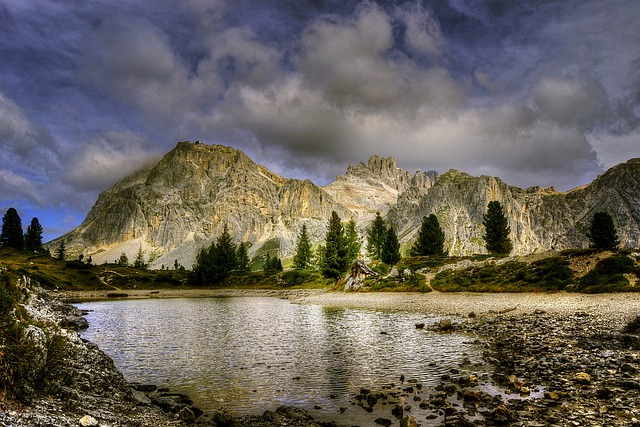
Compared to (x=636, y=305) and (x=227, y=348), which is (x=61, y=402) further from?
(x=636, y=305)

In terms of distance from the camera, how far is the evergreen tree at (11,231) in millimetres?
166500

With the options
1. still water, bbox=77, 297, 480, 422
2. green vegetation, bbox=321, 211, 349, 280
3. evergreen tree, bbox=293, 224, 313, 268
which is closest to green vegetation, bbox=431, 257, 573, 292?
still water, bbox=77, 297, 480, 422

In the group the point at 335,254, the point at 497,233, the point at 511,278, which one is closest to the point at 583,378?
the point at 511,278

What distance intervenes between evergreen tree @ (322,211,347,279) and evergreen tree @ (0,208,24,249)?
502 feet

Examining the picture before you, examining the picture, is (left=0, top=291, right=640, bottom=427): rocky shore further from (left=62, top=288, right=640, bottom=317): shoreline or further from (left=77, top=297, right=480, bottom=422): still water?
(left=62, top=288, right=640, bottom=317): shoreline

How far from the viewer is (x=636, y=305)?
34.5 metres

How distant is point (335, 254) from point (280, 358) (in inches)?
3206

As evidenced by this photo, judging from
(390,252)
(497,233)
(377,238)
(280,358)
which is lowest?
(280,358)

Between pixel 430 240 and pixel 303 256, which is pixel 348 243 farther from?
pixel 303 256

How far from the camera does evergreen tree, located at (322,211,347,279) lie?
10652 centimetres

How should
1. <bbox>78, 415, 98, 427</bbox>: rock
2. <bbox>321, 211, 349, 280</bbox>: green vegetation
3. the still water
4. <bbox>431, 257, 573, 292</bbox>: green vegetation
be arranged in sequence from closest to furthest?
<bbox>78, 415, 98, 427</bbox>: rock → the still water → <bbox>431, 257, 573, 292</bbox>: green vegetation → <bbox>321, 211, 349, 280</bbox>: green vegetation

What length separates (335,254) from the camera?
107m

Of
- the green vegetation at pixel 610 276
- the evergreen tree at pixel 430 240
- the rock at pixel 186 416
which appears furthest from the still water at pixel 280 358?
the evergreen tree at pixel 430 240

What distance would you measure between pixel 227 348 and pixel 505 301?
125 ft
